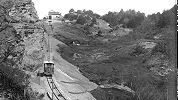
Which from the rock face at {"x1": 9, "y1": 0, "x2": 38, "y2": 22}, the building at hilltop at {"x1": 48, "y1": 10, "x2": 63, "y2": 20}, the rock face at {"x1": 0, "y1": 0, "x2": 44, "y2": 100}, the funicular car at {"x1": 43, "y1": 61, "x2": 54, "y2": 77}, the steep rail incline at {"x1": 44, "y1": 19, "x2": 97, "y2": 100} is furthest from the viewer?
the building at hilltop at {"x1": 48, "y1": 10, "x2": 63, "y2": 20}

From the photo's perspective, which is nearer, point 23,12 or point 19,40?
point 19,40

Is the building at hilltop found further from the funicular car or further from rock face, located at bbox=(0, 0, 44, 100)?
rock face, located at bbox=(0, 0, 44, 100)

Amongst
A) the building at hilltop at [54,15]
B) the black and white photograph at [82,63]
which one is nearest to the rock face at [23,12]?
the black and white photograph at [82,63]

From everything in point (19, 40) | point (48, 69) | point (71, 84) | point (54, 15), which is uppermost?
point (54, 15)

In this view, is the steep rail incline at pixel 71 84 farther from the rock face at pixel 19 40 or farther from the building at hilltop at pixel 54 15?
the building at hilltop at pixel 54 15

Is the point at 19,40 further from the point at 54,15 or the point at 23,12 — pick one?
the point at 54,15

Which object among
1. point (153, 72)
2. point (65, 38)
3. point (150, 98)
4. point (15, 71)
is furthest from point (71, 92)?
point (65, 38)

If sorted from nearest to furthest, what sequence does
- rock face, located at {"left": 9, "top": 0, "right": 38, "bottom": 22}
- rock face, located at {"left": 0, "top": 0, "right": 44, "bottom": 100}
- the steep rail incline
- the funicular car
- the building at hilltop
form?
rock face, located at {"left": 0, "top": 0, "right": 44, "bottom": 100} < rock face, located at {"left": 9, "top": 0, "right": 38, "bottom": 22} < the steep rail incline < the funicular car < the building at hilltop

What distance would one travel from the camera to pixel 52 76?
37969 millimetres

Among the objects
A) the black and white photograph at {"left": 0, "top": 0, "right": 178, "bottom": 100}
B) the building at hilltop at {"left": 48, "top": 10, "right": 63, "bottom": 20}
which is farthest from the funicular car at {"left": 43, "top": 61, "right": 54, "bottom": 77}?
the building at hilltop at {"left": 48, "top": 10, "right": 63, "bottom": 20}

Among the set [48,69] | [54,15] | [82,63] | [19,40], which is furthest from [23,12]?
[54,15]

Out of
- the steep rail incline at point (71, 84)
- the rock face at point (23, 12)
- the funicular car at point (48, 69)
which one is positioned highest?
the rock face at point (23, 12)

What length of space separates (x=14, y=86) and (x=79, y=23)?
90167mm

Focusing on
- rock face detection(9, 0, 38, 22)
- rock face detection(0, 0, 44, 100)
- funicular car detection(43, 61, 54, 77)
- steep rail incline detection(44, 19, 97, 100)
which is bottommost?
steep rail incline detection(44, 19, 97, 100)
